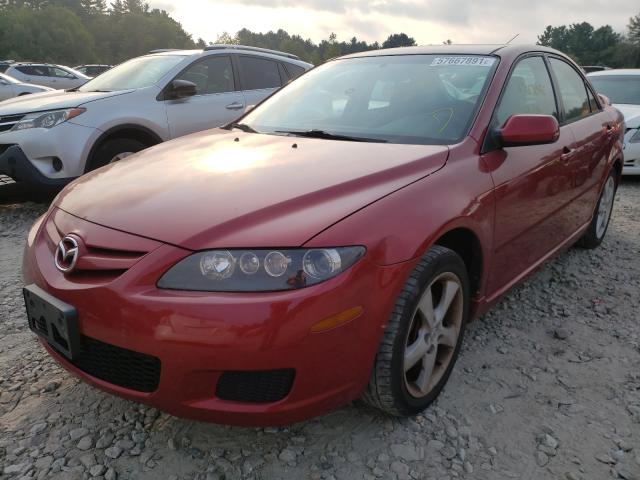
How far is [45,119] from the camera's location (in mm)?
4691

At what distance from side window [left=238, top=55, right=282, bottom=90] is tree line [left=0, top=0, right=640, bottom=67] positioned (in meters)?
38.3

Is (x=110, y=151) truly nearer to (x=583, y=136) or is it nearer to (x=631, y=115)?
(x=583, y=136)

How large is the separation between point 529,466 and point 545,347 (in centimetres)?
98

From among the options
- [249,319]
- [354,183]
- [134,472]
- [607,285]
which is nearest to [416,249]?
[354,183]

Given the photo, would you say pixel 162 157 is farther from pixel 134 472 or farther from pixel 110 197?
pixel 134 472

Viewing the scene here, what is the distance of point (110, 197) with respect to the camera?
2107mm

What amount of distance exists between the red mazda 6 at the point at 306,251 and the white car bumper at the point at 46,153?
229cm

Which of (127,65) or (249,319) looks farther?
(127,65)

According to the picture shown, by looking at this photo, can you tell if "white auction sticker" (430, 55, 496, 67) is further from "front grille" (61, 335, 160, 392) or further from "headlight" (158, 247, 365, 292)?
"front grille" (61, 335, 160, 392)

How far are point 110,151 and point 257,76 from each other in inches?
81.7

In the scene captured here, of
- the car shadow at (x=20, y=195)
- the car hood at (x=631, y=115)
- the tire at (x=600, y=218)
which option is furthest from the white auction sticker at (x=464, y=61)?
the car hood at (x=631, y=115)

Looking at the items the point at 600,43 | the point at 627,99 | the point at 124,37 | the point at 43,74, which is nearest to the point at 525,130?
the point at 627,99

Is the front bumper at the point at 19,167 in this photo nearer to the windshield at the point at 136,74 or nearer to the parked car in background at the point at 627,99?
the windshield at the point at 136,74

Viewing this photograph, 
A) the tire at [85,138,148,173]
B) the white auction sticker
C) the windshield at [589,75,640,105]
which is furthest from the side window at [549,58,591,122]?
the windshield at [589,75,640,105]
